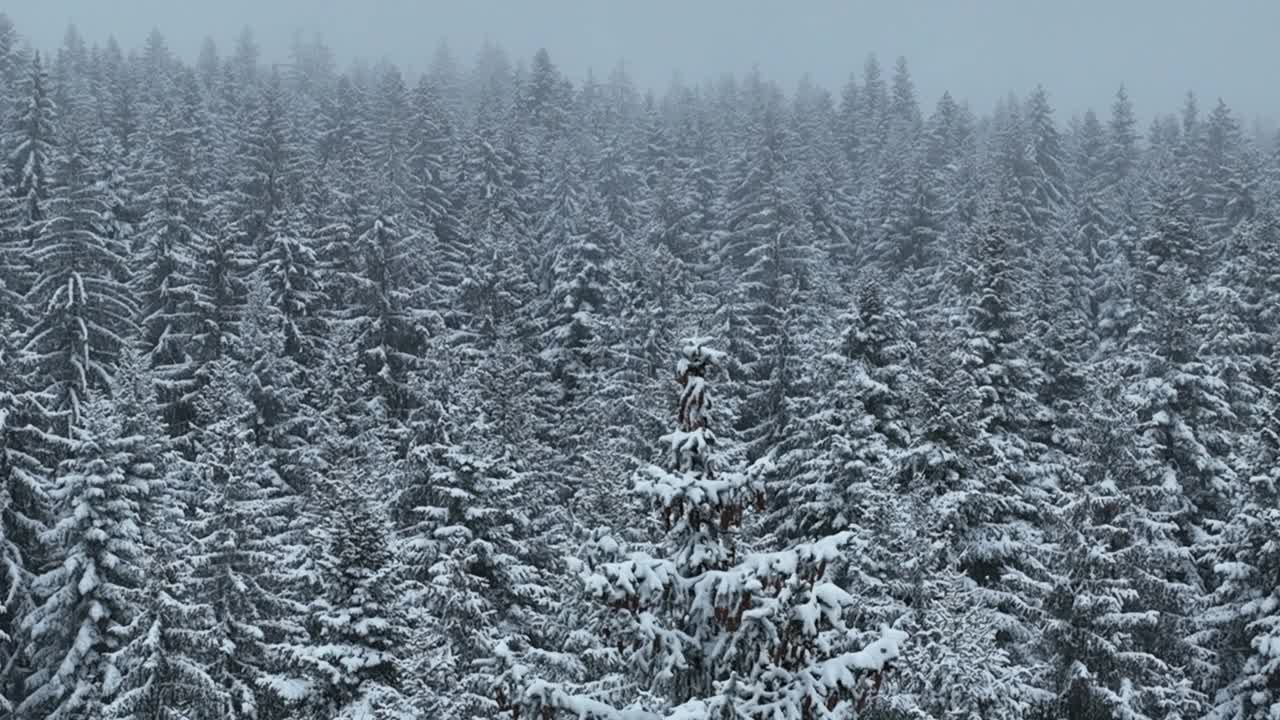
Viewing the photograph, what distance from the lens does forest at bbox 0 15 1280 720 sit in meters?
15.2

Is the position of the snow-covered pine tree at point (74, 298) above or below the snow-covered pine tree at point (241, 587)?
above

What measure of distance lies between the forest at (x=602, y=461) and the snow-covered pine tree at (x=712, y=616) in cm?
4

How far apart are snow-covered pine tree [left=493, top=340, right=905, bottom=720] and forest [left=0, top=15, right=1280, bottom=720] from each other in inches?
1.6

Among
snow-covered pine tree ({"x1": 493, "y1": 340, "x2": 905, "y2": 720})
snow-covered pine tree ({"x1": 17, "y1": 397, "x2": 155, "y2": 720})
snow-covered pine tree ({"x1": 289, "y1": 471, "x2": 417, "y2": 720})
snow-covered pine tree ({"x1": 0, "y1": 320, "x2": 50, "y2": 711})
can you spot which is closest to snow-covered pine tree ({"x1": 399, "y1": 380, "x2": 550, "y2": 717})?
snow-covered pine tree ({"x1": 289, "y1": 471, "x2": 417, "y2": 720})

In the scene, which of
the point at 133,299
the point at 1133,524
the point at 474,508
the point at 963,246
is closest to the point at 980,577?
the point at 1133,524

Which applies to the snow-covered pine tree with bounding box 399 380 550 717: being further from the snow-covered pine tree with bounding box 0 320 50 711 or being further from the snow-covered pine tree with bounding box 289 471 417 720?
the snow-covered pine tree with bounding box 0 320 50 711

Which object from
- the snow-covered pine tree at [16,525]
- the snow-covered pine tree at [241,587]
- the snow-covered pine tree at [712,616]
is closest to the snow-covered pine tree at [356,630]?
the snow-covered pine tree at [241,587]

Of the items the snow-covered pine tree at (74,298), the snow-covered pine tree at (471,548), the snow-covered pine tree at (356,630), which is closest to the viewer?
the snow-covered pine tree at (356,630)

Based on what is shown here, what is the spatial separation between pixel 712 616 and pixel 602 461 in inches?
668

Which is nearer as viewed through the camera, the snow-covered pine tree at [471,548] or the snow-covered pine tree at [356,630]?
the snow-covered pine tree at [356,630]

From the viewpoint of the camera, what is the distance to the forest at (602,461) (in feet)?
49.8

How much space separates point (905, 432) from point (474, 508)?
34.5ft

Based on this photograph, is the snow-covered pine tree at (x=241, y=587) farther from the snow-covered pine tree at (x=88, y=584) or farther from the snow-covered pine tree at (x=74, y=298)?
the snow-covered pine tree at (x=74, y=298)

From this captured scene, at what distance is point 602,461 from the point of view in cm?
2719
